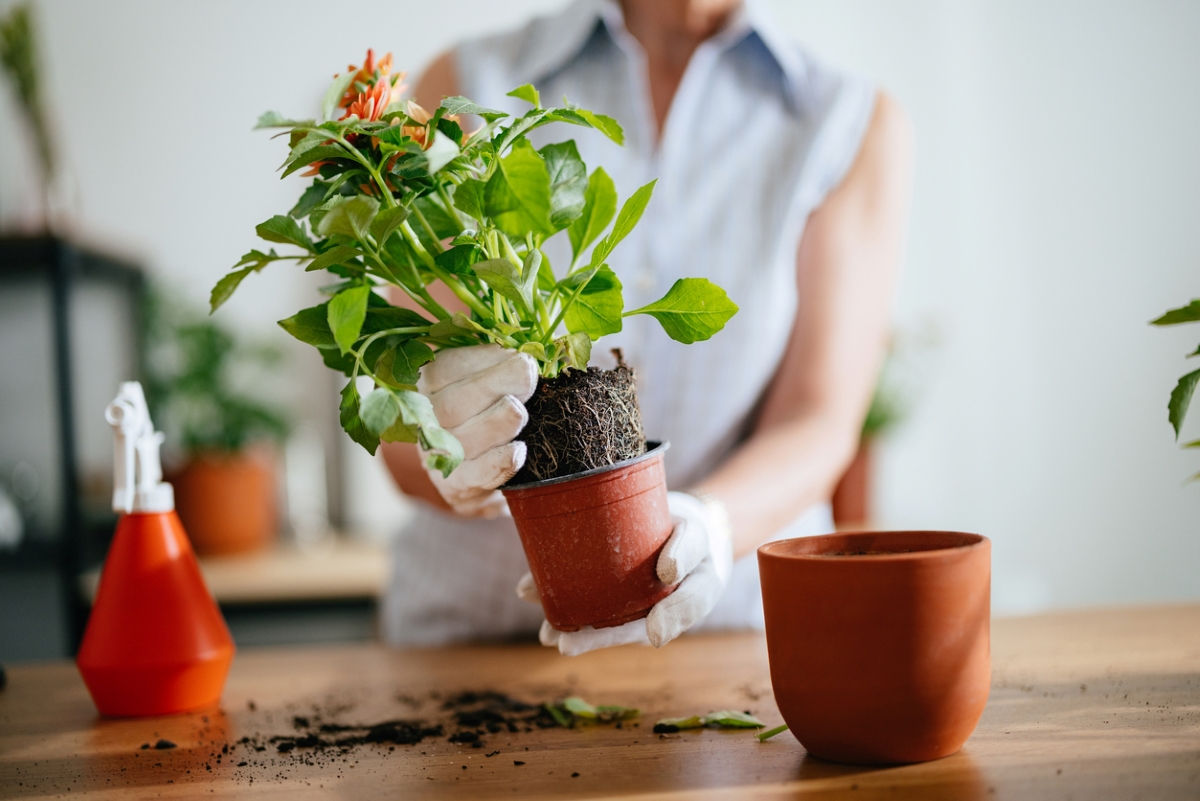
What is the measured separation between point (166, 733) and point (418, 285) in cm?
45

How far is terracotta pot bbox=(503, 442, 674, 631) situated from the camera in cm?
65

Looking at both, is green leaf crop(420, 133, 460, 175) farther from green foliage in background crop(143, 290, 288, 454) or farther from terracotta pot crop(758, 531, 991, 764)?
green foliage in background crop(143, 290, 288, 454)

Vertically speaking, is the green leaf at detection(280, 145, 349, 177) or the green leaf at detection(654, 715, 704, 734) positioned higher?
the green leaf at detection(280, 145, 349, 177)

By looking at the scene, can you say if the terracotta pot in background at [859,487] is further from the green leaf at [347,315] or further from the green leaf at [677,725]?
the green leaf at [347,315]

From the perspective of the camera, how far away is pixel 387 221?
580mm

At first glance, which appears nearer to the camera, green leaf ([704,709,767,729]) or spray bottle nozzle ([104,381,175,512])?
green leaf ([704,709,767,729])

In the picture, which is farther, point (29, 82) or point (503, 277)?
point (29, 82)

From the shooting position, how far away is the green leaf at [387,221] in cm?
57

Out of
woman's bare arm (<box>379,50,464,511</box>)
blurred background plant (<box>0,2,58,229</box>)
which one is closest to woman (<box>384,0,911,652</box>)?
woman's bare arm (<box>379,50,464,511</box>)

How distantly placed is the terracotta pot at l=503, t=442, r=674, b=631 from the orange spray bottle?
354 mm

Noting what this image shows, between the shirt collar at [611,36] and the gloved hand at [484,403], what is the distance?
667 mm

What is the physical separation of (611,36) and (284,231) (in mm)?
758

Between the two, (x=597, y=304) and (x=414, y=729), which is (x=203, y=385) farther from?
(x=597, y=304)

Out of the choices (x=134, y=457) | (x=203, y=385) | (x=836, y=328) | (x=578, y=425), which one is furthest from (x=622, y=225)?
(x=203, y=385)
